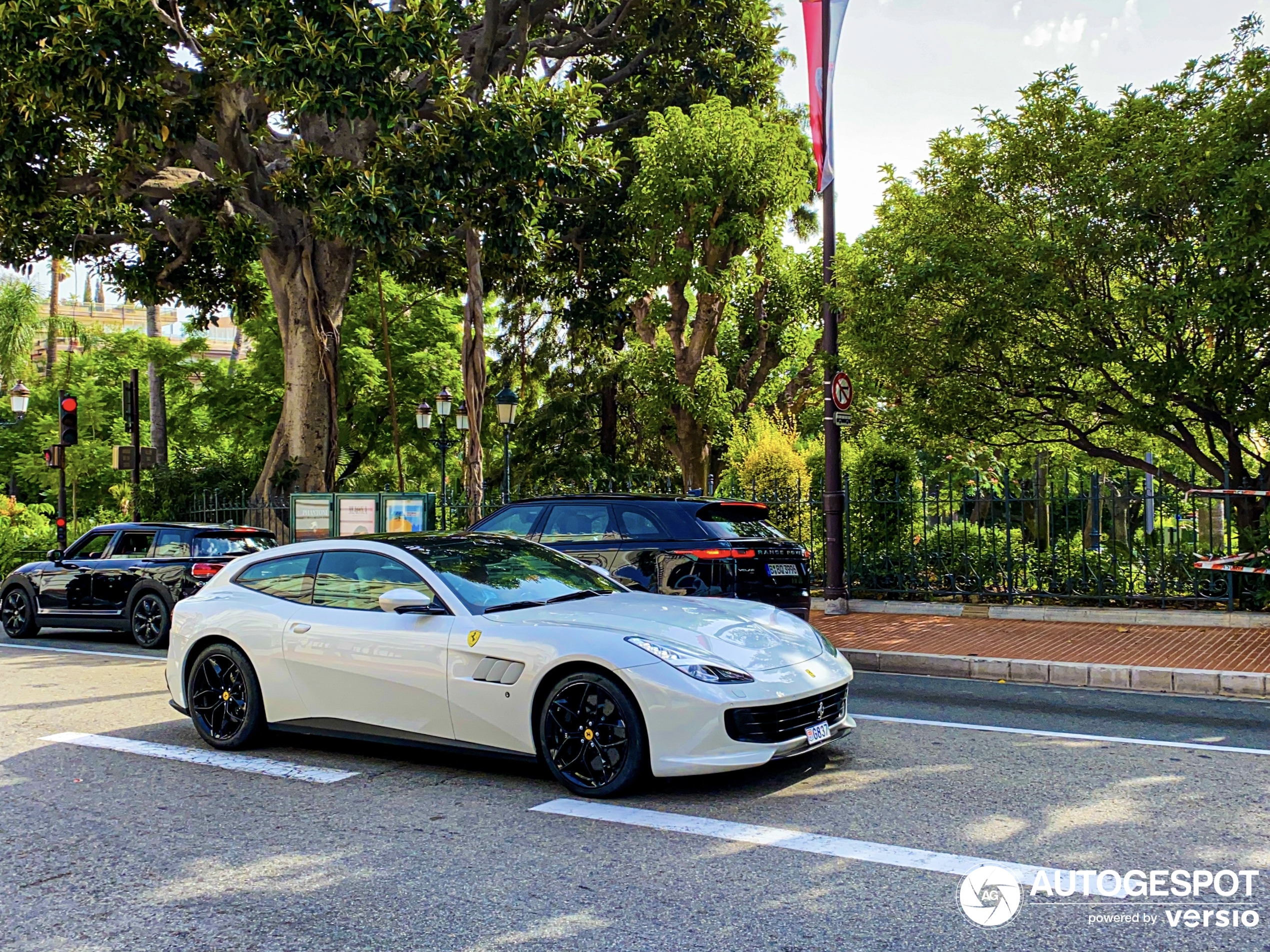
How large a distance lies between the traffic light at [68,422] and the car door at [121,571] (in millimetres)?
7655

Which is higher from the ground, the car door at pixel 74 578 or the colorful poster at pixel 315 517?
the colorful poster at pixel 315 517

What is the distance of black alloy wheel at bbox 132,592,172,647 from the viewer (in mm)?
13031

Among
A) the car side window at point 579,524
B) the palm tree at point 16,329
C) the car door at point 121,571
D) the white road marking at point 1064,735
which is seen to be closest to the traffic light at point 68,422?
the car door at point 121,571

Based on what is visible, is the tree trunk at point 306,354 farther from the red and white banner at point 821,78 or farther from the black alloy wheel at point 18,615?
the red and white banner at point 821,78

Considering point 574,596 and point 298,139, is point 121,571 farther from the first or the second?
point 574,596

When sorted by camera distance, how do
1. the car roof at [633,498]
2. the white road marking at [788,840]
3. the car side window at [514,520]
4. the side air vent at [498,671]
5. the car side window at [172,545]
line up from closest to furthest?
the white road marking at [788,840] < the side air vent at [498,671] < the car roof at [633,498] < the car side window at [514,520] < the car side window at [172,545]

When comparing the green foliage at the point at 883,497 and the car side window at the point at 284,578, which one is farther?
the green foliage at the point at 883,497

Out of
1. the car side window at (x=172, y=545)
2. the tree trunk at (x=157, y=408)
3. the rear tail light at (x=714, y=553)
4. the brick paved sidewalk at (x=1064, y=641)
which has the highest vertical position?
the tree trunk at (x=157, y=408)

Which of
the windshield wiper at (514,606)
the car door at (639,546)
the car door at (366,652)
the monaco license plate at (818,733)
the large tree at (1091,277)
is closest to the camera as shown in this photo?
the monaco license plate at (818,733)

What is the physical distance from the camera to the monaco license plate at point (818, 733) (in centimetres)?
572

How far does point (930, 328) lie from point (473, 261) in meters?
8.17

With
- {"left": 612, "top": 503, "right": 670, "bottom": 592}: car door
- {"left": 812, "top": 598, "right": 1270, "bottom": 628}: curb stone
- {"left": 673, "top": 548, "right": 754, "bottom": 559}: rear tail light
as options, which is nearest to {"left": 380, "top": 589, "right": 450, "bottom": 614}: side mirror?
{"left": 612, "top": 503, "right": 670, "bottom": 592}: car door

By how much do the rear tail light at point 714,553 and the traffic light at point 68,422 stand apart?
1495 cm

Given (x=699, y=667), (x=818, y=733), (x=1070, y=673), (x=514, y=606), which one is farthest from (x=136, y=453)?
(x=818, y=733)
